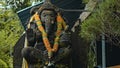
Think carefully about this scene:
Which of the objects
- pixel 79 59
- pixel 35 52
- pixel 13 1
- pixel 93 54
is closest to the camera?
pixel 35 52

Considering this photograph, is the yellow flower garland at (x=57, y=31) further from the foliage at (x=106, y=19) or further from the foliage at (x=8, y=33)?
the foliage at (x=8, y=33)

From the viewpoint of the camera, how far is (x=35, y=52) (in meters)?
9.63

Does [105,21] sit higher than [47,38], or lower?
higher

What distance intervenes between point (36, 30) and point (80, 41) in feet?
4.99

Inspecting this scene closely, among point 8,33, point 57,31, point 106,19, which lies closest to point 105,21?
point 106,19

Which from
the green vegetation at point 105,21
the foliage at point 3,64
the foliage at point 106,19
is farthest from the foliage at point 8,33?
the foliage at point 106,19

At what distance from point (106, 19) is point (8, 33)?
1177 cm

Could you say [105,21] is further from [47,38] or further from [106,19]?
[47,38]

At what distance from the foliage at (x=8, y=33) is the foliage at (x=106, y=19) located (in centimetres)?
929

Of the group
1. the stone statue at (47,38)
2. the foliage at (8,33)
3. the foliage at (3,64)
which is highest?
the stone statue at (47,38)

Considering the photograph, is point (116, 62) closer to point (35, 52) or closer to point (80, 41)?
point (80, 41)

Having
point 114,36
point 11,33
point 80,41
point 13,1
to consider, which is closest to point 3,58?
point 11,33

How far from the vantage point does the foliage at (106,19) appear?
26.6 feet

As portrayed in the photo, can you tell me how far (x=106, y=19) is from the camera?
8203 millimetres
